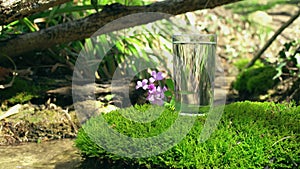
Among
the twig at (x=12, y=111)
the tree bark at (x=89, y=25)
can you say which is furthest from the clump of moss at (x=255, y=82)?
the twig at (x=12, y=111)

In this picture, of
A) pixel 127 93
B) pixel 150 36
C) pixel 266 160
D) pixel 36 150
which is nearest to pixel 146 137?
pixel 266 160

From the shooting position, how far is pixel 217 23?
25.6 ft

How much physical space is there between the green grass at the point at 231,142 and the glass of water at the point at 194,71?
15 centimetres

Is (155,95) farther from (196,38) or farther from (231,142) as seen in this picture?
(231,142)

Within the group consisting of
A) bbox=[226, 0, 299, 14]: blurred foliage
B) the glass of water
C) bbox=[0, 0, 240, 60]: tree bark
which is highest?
bbox=[226, 0, 299, 14]: blurred foliage

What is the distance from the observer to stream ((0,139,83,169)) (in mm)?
2908

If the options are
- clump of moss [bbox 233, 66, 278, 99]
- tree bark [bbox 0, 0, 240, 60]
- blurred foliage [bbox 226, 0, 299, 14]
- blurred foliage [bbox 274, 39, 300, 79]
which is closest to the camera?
tree bark [bbox 0, 0, 240, 60]

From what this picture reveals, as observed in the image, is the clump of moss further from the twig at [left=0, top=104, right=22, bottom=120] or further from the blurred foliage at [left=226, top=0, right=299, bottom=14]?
the blurred foliage at [left=226, top=0, right=299, bottom=14]

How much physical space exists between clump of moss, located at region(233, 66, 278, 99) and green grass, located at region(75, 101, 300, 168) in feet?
7.39

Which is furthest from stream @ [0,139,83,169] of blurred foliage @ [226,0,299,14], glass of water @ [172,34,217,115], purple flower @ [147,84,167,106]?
blurred foliage @ [226,0,299,14]

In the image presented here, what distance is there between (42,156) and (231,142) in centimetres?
148

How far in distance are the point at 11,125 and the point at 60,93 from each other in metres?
0.70

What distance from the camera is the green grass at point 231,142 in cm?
232

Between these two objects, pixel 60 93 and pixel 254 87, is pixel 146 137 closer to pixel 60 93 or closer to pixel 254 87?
pixel 60 93
